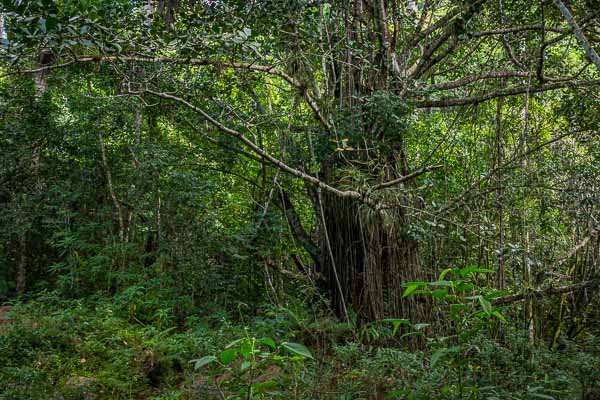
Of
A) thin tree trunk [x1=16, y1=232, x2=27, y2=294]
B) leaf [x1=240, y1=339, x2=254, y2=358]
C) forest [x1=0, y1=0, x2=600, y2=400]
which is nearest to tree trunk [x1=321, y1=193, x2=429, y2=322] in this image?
forest [x1=0, y1=0, x2=600, y2=400]

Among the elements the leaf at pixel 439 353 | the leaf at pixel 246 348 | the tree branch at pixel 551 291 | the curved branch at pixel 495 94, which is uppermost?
the curved branch at pixel 495 94

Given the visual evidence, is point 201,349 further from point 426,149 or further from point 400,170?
point 426,149

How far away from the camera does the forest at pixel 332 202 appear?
3.41m

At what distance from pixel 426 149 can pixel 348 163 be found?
164 cm

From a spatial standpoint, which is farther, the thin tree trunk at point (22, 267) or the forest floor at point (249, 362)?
the thin tree trunk at point (22, 267)

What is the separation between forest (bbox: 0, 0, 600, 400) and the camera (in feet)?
11.2

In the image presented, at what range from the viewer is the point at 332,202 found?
5098 mm

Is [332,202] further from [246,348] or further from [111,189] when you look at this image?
[111,189]

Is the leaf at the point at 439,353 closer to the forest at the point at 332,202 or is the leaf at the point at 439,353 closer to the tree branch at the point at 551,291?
the forest at the point at 332,202

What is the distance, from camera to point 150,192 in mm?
6895

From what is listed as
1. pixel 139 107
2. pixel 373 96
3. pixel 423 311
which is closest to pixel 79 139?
pixel 139 107

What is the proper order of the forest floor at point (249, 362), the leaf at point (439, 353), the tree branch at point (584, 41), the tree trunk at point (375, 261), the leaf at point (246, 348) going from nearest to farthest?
the leaf at point (246, 348) → the leaf at point (439, 353) → the tree branch at point (584, 41) → the forest floor at point (249, 362) → the tree trunk at point (375, 261)

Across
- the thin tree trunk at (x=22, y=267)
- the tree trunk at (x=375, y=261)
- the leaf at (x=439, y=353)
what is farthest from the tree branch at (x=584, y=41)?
the thin tree trunk at (x=22, y=267)

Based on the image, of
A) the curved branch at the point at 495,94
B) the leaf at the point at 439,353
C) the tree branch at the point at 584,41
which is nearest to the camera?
the leaf at the point at 439,353
